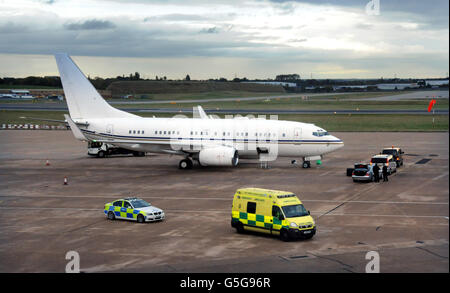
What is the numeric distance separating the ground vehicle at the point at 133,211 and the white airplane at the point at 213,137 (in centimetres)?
1826

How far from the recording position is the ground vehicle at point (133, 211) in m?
30.3

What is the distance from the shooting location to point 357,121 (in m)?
100

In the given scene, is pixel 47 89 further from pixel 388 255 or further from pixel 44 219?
pixel 388 255

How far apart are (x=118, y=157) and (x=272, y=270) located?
4413cm

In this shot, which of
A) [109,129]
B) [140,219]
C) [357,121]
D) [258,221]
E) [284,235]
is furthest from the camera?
[357,121]

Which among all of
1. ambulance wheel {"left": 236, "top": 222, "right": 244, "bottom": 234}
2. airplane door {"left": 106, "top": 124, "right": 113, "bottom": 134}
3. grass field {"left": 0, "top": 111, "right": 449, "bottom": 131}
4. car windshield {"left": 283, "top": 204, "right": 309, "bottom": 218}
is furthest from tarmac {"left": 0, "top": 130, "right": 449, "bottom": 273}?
grass field {"left": 0, "top": 111, "right": 449, "bottom": 131}

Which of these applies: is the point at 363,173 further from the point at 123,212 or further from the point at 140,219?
the point at 123,212

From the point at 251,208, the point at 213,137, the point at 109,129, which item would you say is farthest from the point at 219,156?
the point at 251,208

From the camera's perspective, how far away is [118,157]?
62.9 meters

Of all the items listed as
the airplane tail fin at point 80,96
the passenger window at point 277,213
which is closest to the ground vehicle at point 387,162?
the passenger window at point 277,213

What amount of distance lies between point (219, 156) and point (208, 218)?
58.0 ft

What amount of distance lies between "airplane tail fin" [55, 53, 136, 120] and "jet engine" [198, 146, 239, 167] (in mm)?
11094
